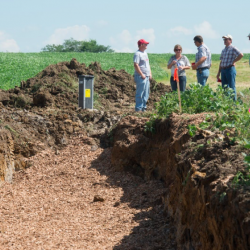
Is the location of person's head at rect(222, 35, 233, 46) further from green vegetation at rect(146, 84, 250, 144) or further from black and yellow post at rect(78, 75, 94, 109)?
black and yellow post at rect(78, 75, 94, 109)

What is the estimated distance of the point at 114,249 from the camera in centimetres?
548

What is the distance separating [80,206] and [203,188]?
11.6 feet

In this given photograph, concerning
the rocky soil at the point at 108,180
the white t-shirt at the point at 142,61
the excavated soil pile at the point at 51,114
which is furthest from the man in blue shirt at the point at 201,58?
the excavated soil pile at the point at 51,114

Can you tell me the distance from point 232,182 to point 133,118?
17.5ft

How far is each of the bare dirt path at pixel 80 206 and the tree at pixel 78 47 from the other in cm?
5353

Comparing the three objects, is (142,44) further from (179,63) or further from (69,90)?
(69,90)

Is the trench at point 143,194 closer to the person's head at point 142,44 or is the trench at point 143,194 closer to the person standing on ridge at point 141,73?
the person standing on ridge at point 141,73

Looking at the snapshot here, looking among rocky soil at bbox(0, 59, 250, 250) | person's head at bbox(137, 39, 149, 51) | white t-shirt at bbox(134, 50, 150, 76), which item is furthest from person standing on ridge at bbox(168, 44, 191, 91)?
rocky soil at bbox(0, 59, 250, 250)

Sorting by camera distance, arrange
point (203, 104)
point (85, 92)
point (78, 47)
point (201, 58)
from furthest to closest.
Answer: point (78, 47) → point (85, 92) → point (201, 58) → point (203, 104)

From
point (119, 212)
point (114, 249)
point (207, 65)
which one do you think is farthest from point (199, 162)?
point (207, 65)

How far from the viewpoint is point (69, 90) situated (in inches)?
489

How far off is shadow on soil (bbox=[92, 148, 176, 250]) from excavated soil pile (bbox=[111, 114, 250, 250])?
8.1 inches

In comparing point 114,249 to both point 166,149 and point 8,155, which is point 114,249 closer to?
point 166,149

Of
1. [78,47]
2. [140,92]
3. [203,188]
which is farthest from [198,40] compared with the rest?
[78,47]
